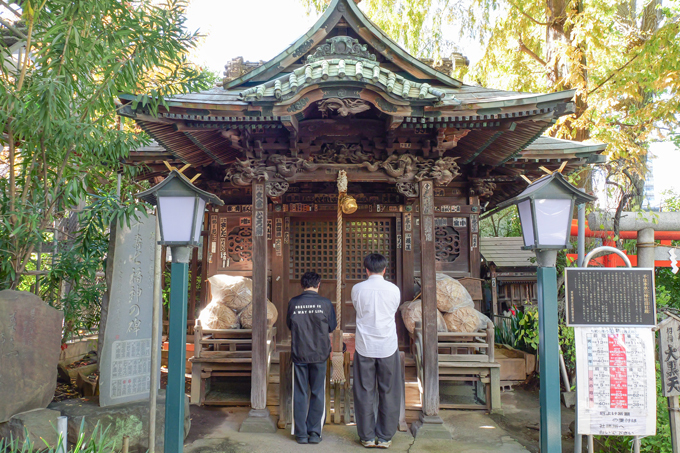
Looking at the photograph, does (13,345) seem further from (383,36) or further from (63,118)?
(383,36)

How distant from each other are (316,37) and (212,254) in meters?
4.40

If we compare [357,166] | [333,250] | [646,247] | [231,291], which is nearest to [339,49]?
[357,166]

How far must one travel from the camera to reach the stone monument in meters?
5.27

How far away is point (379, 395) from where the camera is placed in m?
5.11

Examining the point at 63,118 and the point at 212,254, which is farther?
the point at 212,254

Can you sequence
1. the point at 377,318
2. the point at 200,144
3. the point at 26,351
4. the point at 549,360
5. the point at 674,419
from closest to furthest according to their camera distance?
the point at 549,360
the point at 674,419
the point at 26,351
the point at 377,318
the point at 200,144

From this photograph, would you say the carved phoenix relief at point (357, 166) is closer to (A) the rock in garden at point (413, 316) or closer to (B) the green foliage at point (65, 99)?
(B) the green foliage at point (65, 99)

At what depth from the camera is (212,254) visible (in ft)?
27.3

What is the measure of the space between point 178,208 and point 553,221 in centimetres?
355

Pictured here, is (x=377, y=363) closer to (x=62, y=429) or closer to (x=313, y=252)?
(x=62, y=429)

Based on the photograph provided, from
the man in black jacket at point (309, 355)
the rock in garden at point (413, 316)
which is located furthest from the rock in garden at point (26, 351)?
the rock in garden at point (413, 316)

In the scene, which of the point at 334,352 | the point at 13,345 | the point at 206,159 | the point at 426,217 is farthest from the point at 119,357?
the point at 426,217

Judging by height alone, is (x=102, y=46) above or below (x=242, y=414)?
above

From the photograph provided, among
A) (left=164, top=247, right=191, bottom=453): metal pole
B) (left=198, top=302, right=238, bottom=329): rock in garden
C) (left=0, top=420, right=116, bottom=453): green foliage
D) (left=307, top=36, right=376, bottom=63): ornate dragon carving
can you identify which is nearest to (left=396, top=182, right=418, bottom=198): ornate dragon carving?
(left=307, top=36, right=376, bottom=63): ornate dragon carving
